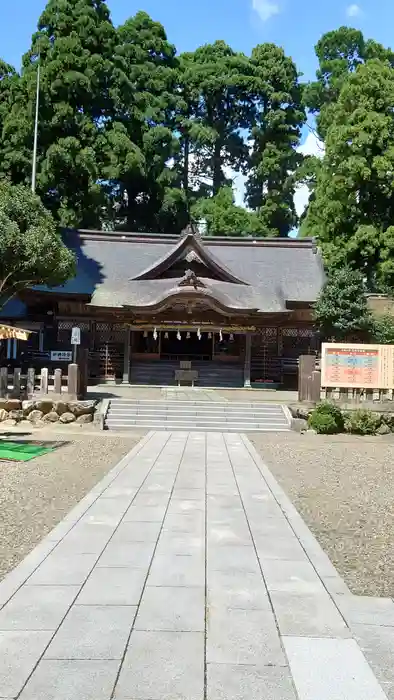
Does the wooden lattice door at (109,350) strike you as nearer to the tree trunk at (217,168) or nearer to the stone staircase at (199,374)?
the stone staircase at (199,374)

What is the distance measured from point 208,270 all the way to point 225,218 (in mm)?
15822

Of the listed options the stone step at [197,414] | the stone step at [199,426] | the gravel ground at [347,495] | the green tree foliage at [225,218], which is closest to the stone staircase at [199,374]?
the stone step at [197,414]

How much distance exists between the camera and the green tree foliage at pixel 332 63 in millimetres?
40750

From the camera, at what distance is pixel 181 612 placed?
3654 mm

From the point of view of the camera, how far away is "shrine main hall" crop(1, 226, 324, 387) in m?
22.3

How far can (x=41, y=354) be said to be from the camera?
72.2 feet

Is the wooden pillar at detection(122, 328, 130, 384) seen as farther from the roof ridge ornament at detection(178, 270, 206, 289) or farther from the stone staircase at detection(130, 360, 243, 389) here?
the roof ridge ornament at detection(178, 270, 206, 289)

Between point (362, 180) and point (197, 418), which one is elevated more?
point (362, 180)

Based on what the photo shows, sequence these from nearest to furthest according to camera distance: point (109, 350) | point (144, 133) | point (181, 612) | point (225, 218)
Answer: point (181, 612) → point (109, 350) → point (144, 133) → point (225, 218)

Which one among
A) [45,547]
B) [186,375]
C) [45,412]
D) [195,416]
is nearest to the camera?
[45,547]

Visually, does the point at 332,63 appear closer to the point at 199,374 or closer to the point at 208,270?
the point at 208,270

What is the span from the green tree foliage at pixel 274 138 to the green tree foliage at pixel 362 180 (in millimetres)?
13560

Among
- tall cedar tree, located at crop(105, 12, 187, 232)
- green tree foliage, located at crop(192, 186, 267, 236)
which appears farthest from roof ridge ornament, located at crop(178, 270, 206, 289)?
green tree foliage, located at crop(192, 186, 267, 236)

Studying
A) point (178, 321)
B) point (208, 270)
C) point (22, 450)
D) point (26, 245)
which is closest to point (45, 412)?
point (26, 245)
